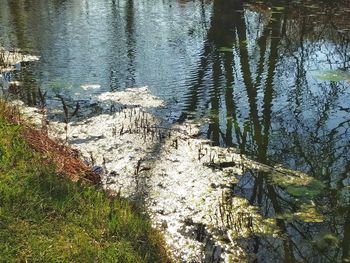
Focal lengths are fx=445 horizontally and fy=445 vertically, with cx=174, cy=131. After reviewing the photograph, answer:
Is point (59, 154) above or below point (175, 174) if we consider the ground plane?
above

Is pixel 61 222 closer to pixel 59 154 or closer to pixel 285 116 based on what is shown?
pixel 59 154

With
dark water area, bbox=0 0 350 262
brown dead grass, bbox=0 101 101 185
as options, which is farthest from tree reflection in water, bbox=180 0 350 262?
brown dead grass, bbox=0 101 101 185

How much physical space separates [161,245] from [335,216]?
197 cm

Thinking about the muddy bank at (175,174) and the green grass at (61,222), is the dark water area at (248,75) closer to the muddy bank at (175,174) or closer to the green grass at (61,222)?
the muddy bank at (175,174)

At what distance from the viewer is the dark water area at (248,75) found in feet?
16.5

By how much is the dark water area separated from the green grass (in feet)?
3.84

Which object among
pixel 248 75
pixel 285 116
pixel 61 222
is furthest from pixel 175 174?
pixel 248 75

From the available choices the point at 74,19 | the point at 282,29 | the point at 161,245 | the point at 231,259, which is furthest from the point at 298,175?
the point at 74,19

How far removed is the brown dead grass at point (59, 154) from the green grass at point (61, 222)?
9.9 inches

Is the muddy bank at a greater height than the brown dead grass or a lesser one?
lesser

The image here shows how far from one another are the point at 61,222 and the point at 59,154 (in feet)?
4.95

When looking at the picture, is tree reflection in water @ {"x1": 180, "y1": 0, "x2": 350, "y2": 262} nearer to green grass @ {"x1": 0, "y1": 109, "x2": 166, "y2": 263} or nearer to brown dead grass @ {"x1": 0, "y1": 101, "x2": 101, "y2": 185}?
green grass @ {"x1": 0, "y1": 109, "x2": 166, "y2": 263}

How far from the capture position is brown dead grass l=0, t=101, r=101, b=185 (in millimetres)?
4984

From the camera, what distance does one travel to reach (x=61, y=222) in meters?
4.00
